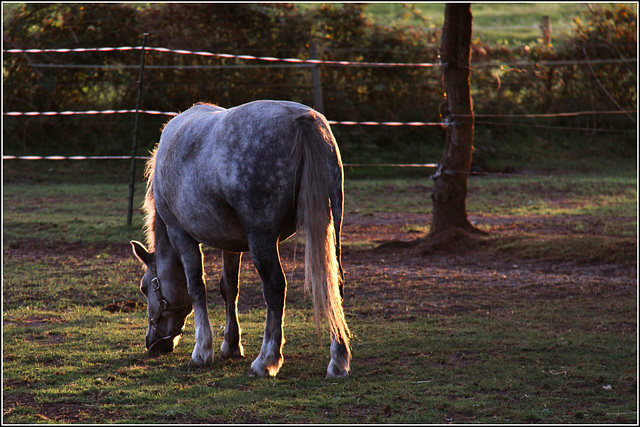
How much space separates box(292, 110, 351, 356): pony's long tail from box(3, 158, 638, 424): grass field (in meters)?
0.48

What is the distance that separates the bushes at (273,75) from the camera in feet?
47.9

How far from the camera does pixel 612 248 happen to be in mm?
8438

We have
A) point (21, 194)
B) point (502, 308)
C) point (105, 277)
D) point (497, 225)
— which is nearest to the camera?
point (502, 308)

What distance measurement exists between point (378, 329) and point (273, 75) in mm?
10111

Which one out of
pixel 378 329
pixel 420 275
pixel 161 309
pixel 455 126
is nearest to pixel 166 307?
pixel 161 309

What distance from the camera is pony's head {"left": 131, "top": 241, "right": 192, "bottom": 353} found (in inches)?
201

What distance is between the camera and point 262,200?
170 inches

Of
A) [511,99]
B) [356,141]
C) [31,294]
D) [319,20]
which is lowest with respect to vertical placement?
[31,294]

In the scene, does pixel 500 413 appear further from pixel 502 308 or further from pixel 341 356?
pixel 502 308

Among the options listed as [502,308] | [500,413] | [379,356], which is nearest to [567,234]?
[502,308]

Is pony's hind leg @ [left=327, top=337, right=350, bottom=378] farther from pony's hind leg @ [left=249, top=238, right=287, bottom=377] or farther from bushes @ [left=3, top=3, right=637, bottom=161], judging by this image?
bushes @ [left=3, top=3, right=637, bottom=161]

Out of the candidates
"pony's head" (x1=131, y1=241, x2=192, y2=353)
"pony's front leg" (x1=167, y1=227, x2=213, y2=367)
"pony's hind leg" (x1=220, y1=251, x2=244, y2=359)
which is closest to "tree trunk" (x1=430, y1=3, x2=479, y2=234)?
"pony's hind leg" (x1=220, y1=251, x2=244, y2=359)

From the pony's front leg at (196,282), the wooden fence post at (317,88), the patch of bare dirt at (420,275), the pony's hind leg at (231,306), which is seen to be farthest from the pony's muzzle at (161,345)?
the wooden fence post at (317,88)

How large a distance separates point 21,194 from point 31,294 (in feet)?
20.1
